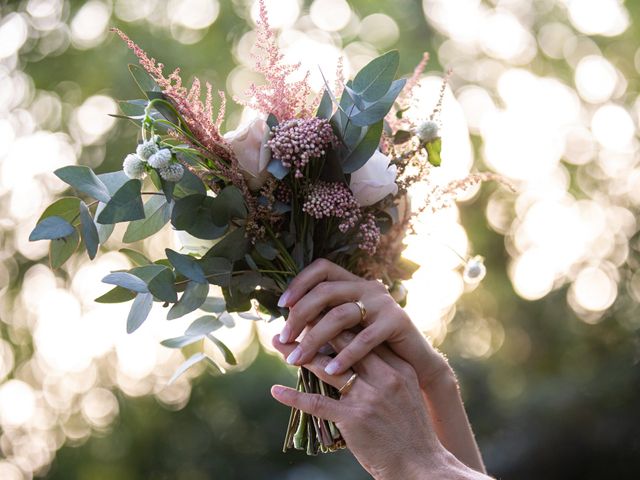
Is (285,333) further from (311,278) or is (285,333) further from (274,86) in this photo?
(274,86)

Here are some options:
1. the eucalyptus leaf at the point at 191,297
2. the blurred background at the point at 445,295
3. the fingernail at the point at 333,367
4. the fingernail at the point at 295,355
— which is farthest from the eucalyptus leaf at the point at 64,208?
the blurred background at the point at 445,295

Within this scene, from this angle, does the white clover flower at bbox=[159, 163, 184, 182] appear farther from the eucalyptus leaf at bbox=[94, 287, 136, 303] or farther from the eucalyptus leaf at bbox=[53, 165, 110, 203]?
the eucalyptus leaf at bbox=[94, 287, 136, 303]

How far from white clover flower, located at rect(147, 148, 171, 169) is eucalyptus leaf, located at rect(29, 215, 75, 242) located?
310mm

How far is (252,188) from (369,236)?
1.22 feet

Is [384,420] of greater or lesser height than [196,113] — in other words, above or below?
below

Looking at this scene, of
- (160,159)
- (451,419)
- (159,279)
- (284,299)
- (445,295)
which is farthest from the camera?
(445,295)

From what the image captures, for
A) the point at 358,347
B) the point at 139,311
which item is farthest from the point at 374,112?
the point at 139,311

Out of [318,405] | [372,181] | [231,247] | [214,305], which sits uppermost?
[372,181]

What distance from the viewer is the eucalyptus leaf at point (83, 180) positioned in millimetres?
2309

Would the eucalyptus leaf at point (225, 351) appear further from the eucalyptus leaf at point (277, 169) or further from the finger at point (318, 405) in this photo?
the eucalyptus leaf at point (277, 169)

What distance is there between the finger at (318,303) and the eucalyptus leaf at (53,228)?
2.20 ft

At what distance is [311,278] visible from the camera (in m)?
2.48

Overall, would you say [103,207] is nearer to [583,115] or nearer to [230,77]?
[230,77]

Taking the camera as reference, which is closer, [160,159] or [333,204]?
[160,159]
